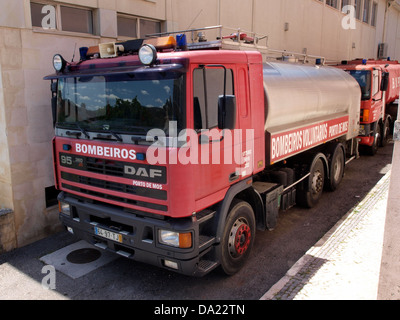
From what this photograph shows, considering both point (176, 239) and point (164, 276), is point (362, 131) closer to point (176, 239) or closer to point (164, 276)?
point (164, 276)

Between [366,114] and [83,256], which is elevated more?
[366,114]

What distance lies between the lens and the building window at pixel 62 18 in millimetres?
5957

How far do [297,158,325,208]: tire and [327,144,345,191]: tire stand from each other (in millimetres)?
433

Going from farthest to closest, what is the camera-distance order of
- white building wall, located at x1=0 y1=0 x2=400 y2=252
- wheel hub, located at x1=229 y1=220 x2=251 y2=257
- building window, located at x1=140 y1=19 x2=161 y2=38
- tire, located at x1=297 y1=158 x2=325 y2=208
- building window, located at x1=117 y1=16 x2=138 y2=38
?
building window, located at x1=140 y1=19 x2=161 y2=38 → building window, located at x1=117 y1=16 x2=138 y2=38 → tire, located at x1=297 y1=158 x2=325 y2=208 → white building wall, located at x1=0 y1=0 x2=400 y2=252 → wheel hub, located at x1=229 y1=220 x2=251 y2=257

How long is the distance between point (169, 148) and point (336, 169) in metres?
5.86

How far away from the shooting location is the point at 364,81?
33.6 feet

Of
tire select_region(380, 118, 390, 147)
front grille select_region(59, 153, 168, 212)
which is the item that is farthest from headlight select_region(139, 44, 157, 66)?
tire select_region(380, 118, 390, 147)

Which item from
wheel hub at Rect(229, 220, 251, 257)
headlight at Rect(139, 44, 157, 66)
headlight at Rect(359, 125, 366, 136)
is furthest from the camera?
headlight at Rect(359, 125, 366, 136)

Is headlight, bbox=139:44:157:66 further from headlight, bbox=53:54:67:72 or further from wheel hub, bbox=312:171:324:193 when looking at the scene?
wheel hub, bbox=312:171:324:193

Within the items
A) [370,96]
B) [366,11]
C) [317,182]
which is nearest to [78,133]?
[317,182]

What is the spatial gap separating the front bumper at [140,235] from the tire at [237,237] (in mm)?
273

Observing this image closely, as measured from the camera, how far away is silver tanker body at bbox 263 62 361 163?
5336 mm
